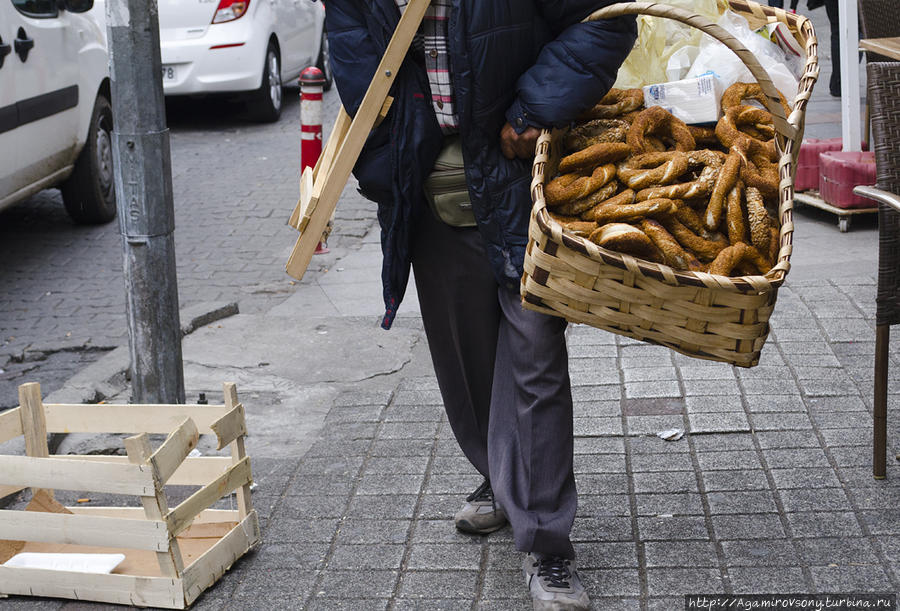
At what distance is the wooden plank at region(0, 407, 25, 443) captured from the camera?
3.28 metres

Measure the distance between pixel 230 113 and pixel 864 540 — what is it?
10.1 meters

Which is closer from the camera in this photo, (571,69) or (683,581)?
(571,69)

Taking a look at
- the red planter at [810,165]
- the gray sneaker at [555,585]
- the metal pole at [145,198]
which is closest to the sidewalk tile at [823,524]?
the gray sneaker at [555,585]

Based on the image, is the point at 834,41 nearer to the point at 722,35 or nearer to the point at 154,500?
the point at 722,35

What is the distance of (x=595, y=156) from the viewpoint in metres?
2.67

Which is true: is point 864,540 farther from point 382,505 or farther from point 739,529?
point 382,505

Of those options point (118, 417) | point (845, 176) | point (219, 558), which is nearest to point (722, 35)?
point (219, 558)

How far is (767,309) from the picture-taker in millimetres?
2395

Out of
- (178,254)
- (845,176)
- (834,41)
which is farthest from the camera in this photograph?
(834,41)

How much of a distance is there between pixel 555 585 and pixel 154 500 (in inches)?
43.2

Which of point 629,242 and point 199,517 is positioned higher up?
point 629,242

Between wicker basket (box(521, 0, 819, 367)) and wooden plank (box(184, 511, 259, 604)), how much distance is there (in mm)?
1208

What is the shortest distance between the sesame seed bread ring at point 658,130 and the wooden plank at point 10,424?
2017 millimetres

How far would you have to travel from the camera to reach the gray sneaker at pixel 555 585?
111 inches
